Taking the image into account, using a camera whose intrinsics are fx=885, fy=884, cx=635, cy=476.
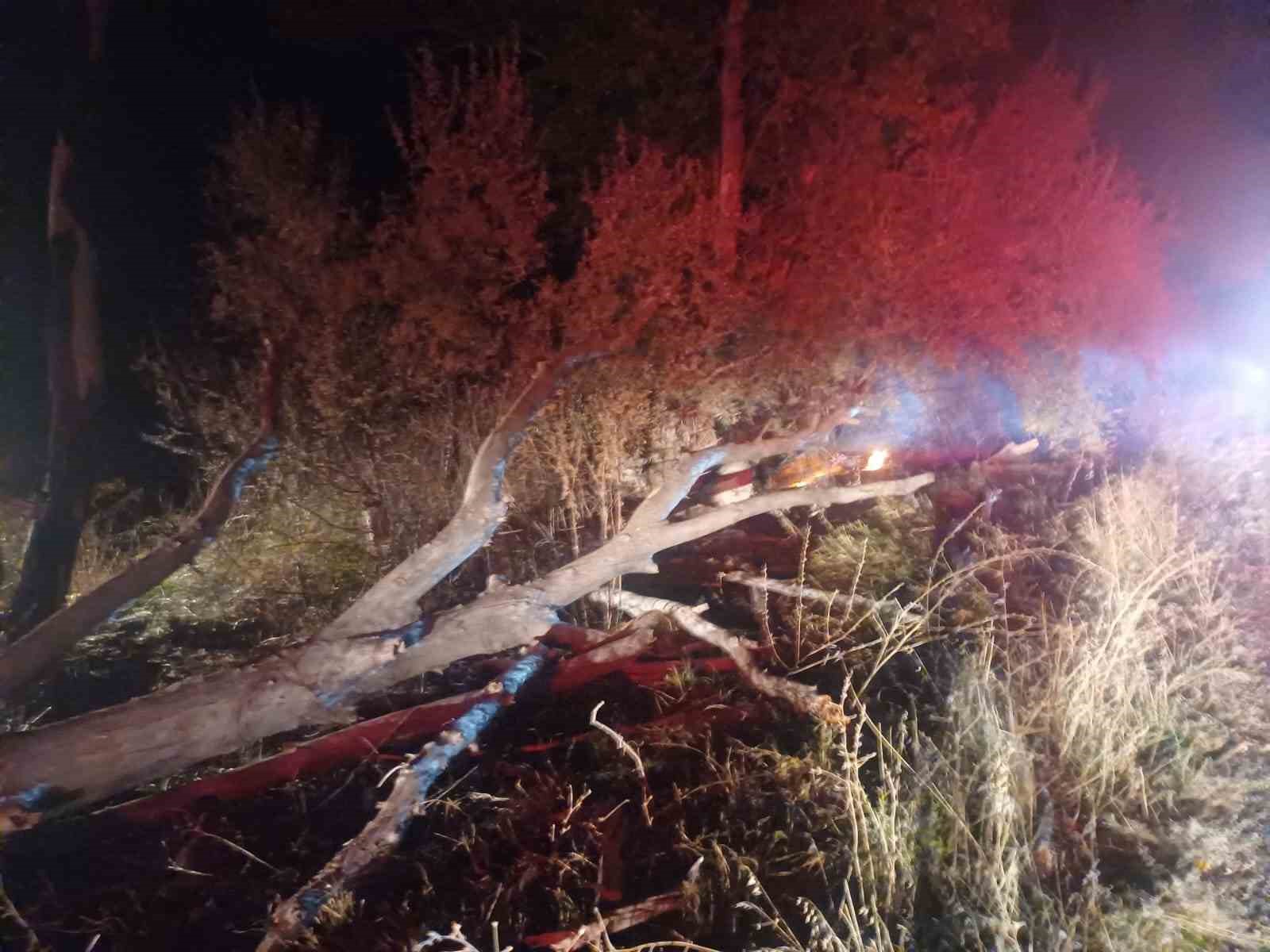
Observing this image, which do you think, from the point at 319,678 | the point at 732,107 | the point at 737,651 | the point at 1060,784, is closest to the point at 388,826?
the point at 319,678

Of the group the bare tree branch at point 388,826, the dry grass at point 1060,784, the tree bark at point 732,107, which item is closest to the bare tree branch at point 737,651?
the dry grass at point 1060,784

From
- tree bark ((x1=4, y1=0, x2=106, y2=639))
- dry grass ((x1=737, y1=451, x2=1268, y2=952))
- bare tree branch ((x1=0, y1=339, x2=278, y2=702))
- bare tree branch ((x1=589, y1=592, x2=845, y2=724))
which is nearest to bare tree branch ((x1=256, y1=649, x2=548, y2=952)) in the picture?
bare tree branch ((x1=589, y1=592, x2=845, y2=724))

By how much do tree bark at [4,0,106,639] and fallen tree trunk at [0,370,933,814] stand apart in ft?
8.84

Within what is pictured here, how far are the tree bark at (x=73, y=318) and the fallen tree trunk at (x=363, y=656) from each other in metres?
2.70

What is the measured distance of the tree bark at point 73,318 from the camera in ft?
21.9

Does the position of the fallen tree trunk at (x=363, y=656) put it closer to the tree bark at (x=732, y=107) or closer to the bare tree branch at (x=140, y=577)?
the bare tree branch at (x=140, y=577)

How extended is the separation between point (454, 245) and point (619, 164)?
5.00 feet

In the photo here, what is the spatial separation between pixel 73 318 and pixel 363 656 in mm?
4281

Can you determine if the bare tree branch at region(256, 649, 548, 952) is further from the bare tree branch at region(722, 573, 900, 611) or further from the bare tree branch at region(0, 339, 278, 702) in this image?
the bare tree branch at region(0, 339, 278, 702)

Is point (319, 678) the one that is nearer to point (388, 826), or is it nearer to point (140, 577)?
point (140, 577)

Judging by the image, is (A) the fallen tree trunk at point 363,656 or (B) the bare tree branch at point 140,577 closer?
(A) the fallen tree trunk at point 363,656

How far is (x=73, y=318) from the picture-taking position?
701 cm

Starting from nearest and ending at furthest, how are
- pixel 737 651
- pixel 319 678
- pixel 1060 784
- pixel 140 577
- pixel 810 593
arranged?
pixel 1060 784
pixel 319 678
pixel 140 577
pixel 737 651
pixel 810 593

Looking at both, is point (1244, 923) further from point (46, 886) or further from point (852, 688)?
point (46, 886)
